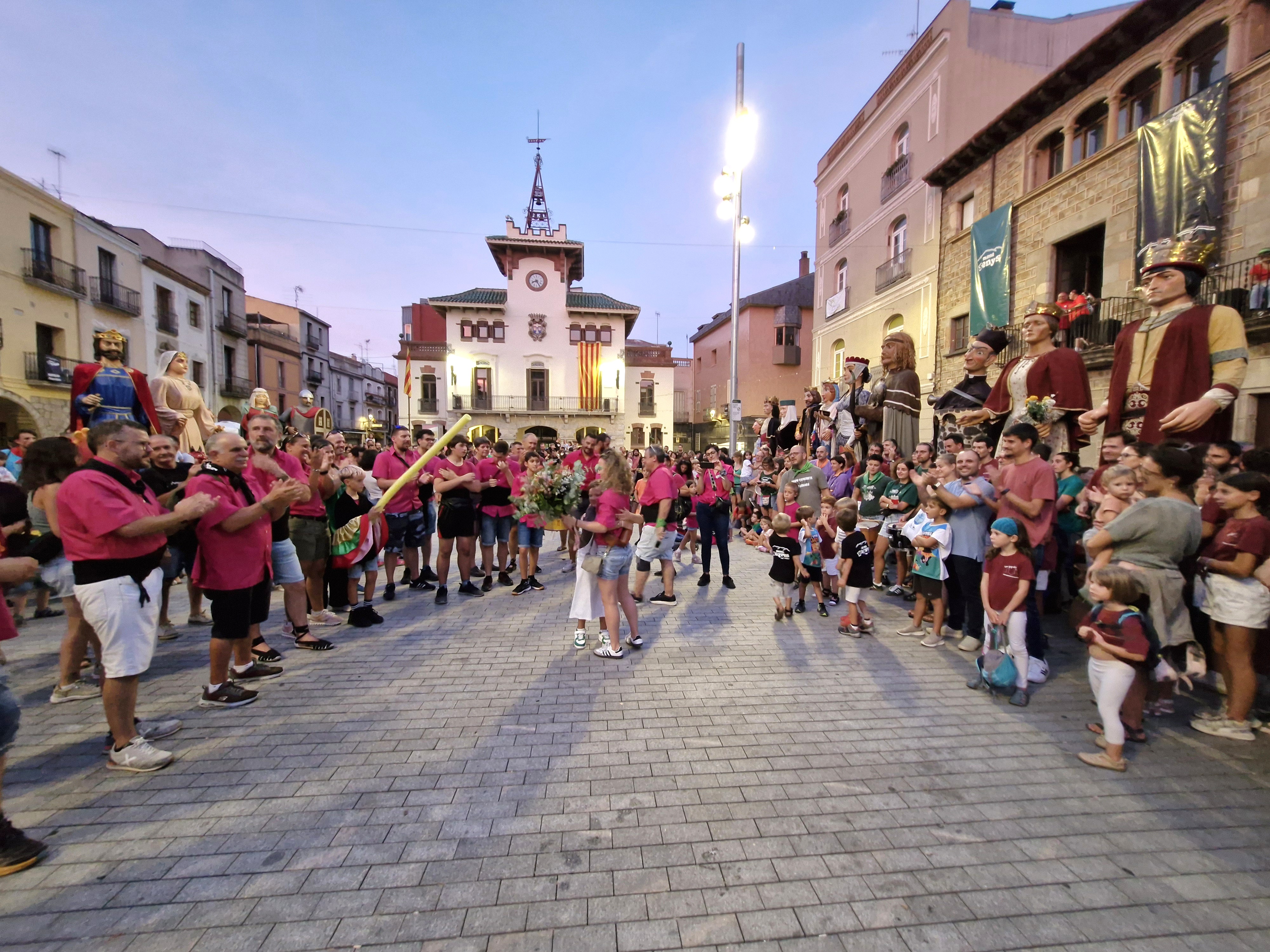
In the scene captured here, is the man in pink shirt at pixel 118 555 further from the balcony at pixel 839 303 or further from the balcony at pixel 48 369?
the balcony at pixel 839 303

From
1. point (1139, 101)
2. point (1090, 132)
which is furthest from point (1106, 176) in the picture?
point (1090, 132)

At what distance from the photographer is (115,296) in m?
21.1

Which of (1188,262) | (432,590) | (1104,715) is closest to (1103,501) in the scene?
(1104,715)

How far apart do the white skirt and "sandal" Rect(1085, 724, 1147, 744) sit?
89 centimetres

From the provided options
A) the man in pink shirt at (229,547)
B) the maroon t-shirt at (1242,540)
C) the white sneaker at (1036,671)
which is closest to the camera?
the maroon t-shirt at (1242,540)

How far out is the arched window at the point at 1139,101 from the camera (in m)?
10.3

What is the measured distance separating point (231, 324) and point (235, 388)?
3.43m

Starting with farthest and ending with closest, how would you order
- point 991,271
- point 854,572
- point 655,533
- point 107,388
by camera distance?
point 991,271 < point 655,533 < point 854,572 < point 107,388

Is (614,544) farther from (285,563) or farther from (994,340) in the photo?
(994,340)

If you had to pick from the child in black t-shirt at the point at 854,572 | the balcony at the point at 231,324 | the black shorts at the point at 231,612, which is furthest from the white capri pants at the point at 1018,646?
the balcony at the point at 231,324

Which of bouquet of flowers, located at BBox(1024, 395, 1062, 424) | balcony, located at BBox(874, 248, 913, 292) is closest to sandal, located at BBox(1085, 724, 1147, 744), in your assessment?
bouquet of flowers, located at BBox(1024, 395, 1062, 424)

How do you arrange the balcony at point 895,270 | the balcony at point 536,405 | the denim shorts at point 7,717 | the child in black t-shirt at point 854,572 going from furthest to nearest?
the balcony at point 536,405 → the balcony at point 895,270 → the child in black t-shirt at point 854,572 → the denim shorts at point 7,717

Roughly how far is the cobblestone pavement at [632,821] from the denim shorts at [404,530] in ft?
8.49

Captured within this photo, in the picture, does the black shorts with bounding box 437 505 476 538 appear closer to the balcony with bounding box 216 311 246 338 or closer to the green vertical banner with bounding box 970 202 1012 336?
the green vertical banner with bounding box 970 202 1012 336
